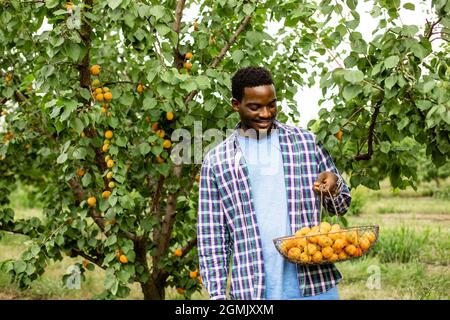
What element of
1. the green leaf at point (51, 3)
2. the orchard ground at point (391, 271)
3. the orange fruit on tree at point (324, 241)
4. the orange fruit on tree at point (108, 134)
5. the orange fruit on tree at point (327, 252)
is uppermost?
the green leaf at point (51, 3)

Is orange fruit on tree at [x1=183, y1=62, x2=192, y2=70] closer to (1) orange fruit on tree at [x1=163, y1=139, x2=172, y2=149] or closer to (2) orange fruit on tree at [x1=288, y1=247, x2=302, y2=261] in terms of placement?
(1) orange fruit on tree at [x1=163, y1=139, x2=172, y2=149]

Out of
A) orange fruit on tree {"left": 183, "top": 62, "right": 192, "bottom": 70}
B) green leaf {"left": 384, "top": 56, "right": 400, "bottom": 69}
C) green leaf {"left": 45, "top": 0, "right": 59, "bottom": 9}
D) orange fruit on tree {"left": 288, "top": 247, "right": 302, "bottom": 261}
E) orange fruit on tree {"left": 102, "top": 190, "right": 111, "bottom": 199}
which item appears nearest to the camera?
orange fruit on tree {"left": 288, "top": 247, "right": 302, "bottom": 261}

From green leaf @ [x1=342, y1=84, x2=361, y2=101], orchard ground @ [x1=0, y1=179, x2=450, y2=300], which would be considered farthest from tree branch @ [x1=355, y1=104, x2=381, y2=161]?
orchard ground @ [x1=0, y1=179, x2=450, y2=300]

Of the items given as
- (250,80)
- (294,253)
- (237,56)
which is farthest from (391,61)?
(237,56)

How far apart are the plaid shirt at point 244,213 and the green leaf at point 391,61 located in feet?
1.16

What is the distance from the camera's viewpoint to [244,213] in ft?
6.68

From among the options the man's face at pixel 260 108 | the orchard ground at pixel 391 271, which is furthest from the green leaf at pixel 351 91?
the orchard ground at pixel 391 271

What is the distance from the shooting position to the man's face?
2039 millimetres

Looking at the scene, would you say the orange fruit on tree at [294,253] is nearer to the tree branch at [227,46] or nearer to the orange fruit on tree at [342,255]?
the orange fruit on tree at [342,255]

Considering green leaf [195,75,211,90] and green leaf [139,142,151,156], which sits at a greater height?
green leaf [195,75,211,90]

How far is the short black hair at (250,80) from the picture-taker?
2.09m

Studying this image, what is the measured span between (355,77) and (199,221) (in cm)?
71

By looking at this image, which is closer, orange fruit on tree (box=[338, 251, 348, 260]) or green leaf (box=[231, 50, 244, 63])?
orange fruit on tree (box=[338, 251, 348, 260])
